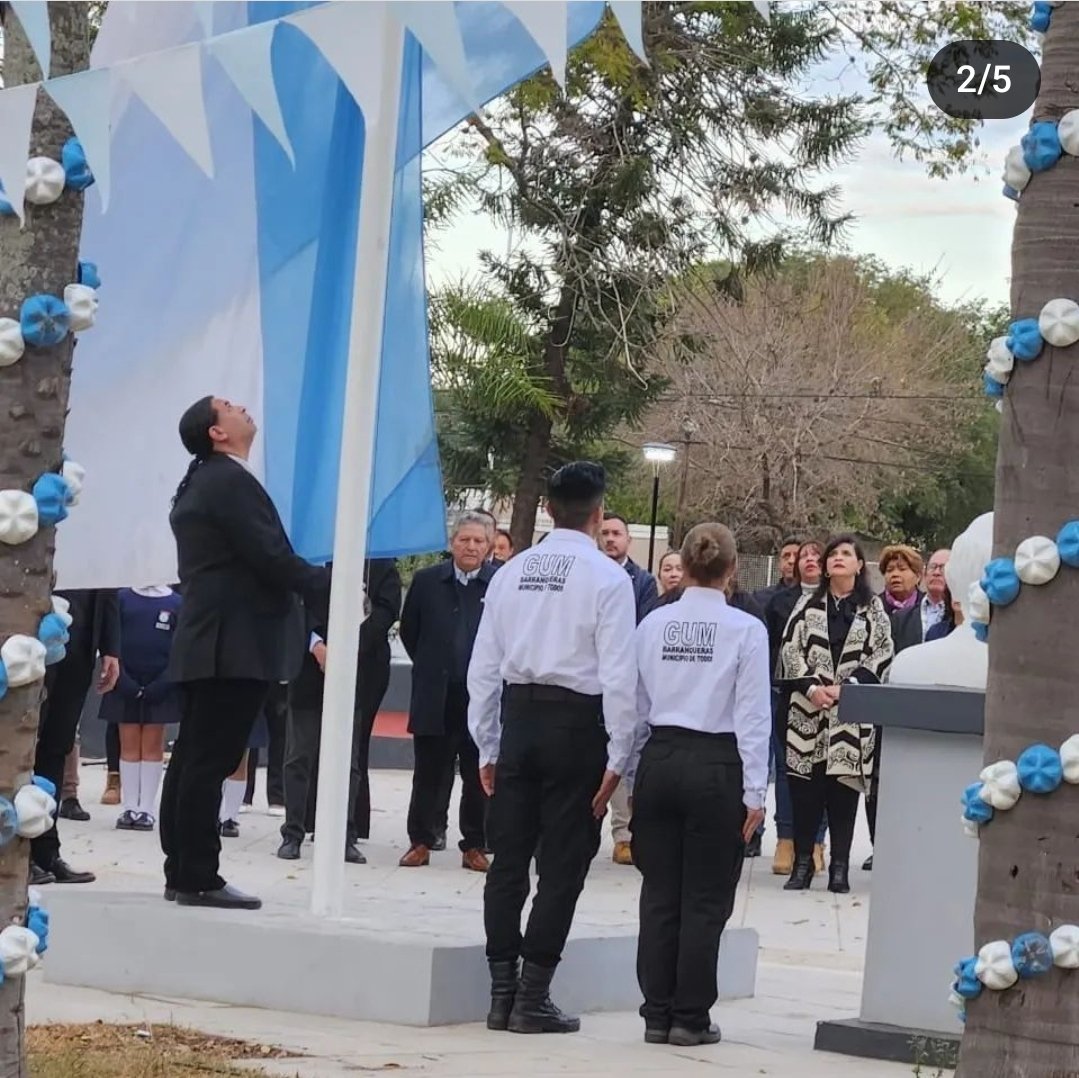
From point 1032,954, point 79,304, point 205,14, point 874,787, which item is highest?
point 205,14

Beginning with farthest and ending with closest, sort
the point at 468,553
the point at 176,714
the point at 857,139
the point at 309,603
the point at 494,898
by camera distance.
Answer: the point at 857,139 < the point at 176,714 < the point at 468,553 < the point at 309,603 < the point at 494,898

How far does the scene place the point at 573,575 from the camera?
287 inches

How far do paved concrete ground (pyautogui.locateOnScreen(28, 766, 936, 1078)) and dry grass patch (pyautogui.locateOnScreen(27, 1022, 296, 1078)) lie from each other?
174 millimetres

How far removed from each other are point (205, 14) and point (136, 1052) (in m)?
2.98

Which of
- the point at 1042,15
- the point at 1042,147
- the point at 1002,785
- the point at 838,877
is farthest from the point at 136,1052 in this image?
the point at 838,877

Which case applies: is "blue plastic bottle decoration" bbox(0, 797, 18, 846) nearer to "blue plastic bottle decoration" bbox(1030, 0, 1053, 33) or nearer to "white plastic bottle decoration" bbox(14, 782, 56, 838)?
"white plastic bottle decoration" bbox(14, 782, 56, 838)

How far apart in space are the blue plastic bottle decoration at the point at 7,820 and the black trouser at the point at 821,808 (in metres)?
7.64

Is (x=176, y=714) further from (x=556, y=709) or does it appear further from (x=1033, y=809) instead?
(x=1033, y=809)

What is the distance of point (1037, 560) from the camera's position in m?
4.36

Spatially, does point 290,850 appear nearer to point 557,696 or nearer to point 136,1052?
point 557,696

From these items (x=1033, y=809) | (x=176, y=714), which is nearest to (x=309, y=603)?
(x=1033, y=809)

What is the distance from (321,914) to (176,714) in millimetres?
5522

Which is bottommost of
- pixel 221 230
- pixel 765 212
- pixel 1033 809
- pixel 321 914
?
pixel 321 914

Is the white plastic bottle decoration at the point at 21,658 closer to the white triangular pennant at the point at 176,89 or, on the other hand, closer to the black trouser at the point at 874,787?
the white triangular pennant at the point at 176,89
